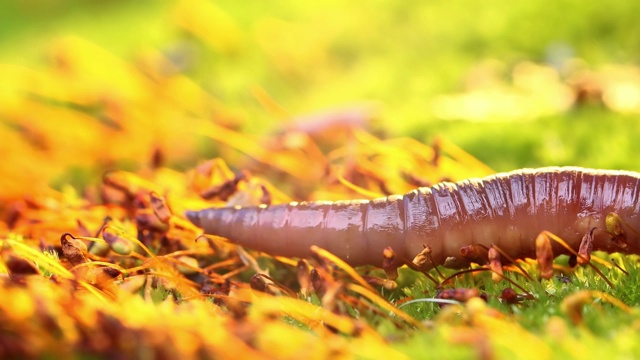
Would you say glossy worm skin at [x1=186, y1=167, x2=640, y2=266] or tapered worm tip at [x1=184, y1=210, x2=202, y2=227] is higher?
glossy worm skin at [x1=186, y1=167, x2=640, y2=266]

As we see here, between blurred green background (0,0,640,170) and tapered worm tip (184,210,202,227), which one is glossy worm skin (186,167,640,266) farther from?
blurred green background (0,0,640,170)

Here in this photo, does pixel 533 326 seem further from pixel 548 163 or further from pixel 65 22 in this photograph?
pixel 65 22

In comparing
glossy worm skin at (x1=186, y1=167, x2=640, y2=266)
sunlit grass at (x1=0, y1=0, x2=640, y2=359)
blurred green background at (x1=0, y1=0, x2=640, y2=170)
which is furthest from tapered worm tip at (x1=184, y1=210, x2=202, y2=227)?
blurred green background at (x1=0, y1=0, x2=640, y2=170)

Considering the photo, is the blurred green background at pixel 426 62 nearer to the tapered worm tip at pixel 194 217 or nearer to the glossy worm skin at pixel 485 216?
the glossy worm skin at pixel 485 216

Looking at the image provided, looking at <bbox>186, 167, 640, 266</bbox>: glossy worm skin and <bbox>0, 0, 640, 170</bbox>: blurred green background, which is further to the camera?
<bbox>0, 0, 640, 170</bbox>: blurred green background

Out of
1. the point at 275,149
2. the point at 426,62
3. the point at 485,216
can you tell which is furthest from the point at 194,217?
the point at 426,62
